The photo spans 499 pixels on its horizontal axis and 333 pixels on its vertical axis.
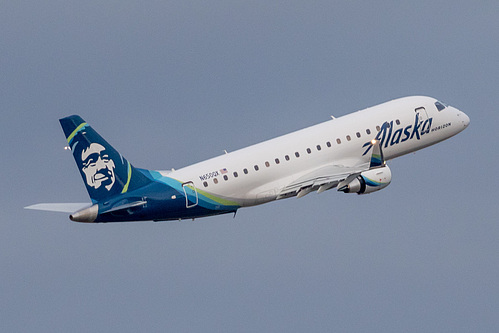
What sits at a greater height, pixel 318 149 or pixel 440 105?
pixel 440 105

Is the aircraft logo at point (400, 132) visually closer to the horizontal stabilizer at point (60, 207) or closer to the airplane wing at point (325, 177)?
the airplane wing at point (325, 177)

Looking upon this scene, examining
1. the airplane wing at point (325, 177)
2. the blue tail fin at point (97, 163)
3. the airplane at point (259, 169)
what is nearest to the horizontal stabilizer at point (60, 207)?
the airplane at point (259, 169)

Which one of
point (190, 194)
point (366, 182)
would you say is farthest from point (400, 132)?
point (190, 194)

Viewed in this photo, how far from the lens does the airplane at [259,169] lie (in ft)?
319

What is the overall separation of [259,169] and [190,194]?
5.67 metres

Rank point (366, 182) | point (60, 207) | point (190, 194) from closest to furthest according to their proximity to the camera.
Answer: point (190, 194)
point (60, 207)
point (366, 182)

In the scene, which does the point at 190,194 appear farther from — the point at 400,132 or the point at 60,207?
the point at 400,132

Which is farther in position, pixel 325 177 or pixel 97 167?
pixel 325 177

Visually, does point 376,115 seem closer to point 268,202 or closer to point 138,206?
point 268,202

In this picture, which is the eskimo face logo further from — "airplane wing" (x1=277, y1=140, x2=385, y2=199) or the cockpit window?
the cockpit window

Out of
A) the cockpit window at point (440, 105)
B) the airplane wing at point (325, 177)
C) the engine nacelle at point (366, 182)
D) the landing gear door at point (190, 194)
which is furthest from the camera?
the cockpit window at point (440, 105)

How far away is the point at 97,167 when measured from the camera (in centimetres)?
9712

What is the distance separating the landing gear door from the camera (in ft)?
327

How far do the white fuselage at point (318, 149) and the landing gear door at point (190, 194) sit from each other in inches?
16.4
